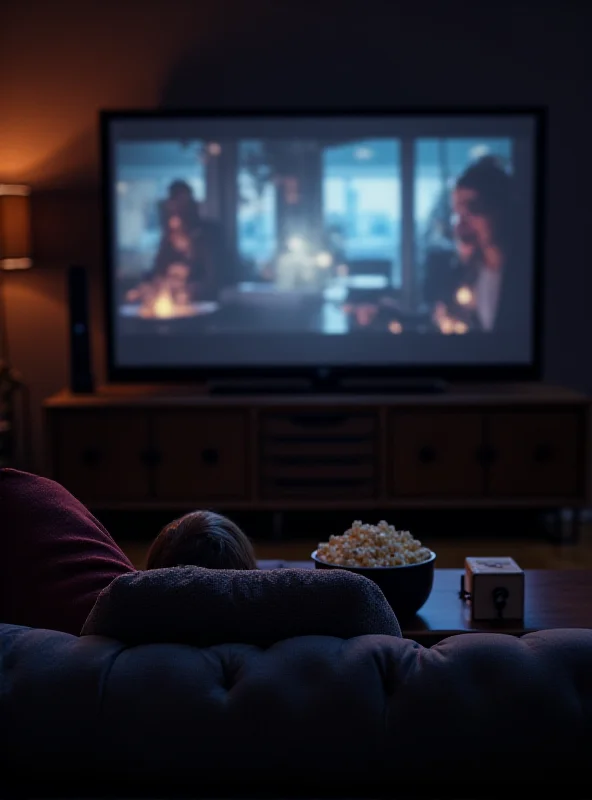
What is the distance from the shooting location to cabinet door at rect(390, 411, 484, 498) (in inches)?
186

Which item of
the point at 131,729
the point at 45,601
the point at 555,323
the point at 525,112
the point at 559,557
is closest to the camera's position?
the point at 131,729

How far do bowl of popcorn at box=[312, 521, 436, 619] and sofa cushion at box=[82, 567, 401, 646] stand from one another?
3.68 ft

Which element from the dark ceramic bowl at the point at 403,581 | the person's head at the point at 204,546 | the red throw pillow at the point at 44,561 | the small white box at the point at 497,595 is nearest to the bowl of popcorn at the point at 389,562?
the dark ceramic bowl at the point at 403,581

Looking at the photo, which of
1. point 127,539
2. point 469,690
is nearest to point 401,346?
point 127,539

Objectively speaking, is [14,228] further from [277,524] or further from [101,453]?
[277,524]

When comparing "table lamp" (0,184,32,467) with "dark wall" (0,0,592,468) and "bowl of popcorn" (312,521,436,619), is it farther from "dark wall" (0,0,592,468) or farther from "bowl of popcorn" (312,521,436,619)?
"bowl of popcorn" (312,521,436,619)

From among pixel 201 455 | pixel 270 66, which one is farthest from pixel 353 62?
pixel 201 455

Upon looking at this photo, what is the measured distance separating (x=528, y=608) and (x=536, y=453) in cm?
230

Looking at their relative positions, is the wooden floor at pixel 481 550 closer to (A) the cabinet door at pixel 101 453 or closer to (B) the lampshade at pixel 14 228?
(A) the cabinet door at pixel 101 453

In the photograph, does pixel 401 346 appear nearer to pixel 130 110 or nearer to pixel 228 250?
pixel 228 250

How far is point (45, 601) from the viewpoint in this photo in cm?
150

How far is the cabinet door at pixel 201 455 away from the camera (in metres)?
4.72

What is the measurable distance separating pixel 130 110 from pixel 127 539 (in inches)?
75.9

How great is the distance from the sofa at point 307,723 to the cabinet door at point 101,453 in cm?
368
